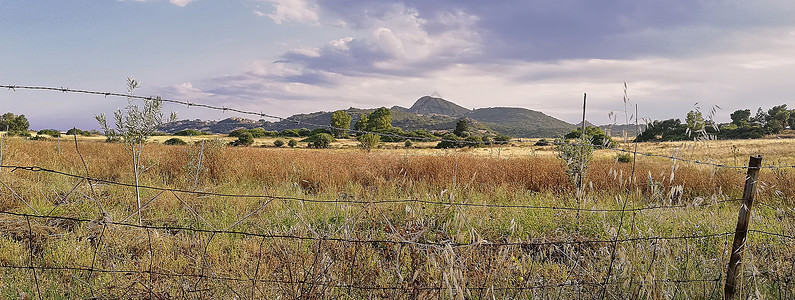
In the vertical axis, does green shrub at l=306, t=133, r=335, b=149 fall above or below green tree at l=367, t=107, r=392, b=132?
below

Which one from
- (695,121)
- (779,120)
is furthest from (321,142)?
(779,120)

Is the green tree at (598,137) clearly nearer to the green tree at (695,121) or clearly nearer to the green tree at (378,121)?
the green tree at (695,121)

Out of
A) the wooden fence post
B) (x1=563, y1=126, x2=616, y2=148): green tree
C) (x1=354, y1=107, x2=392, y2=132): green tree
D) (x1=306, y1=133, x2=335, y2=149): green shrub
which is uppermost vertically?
(x1=354, y1=107, x2=392, y2=132): green tree

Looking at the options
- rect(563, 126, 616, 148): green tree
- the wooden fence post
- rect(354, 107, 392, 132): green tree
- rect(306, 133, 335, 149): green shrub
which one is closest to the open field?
the wooden fence post

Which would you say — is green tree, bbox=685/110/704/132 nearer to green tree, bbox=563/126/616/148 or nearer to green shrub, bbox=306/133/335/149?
green tree, bbox=563/126/616/148

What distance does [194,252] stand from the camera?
152 inches

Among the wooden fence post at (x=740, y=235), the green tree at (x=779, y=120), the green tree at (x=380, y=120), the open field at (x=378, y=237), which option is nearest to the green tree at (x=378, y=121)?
the green tree at (x=380, y=120)

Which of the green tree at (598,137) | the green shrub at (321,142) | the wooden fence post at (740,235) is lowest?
the green shrub at (321,142)

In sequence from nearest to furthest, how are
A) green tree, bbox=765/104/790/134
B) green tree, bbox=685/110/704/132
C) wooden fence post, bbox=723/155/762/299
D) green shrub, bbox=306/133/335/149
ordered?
wooden fence post, bbox=723/155/762/299 < green tree, bbox=685/110/704/132 < green shrub, bbox=306/133/335/149 < green tree, bbox=765/104/790/134

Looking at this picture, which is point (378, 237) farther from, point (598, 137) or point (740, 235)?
point (598, 137)

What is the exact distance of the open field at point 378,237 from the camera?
9.43 ft

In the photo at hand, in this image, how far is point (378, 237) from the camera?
4.50 m

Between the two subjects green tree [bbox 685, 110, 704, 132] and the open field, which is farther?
green tree [bbox 685, 110, 704, 132]

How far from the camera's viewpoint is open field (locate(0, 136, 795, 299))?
2.88m
